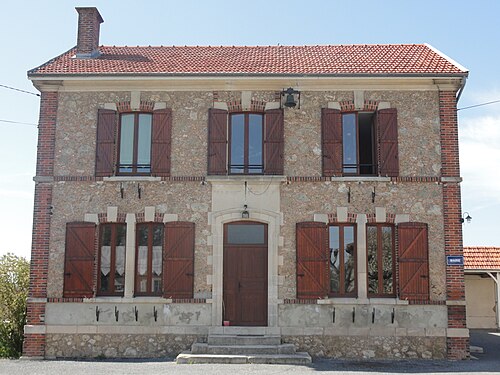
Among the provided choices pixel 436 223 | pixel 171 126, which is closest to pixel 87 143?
pixel 171 126

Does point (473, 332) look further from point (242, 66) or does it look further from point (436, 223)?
point (242, 66)

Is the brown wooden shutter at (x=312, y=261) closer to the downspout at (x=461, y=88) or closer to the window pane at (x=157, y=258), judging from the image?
the window pane at (x=157, y=258)

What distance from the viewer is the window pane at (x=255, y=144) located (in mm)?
13852

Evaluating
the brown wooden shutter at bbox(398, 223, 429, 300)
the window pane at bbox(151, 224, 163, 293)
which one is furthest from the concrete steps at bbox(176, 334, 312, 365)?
the brown wooden shutter at bbox(398, 223, 429, 300)

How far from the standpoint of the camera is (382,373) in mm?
11281

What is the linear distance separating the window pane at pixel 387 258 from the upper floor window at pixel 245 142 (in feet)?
8.99

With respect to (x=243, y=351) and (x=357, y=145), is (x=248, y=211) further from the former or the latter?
(x=243, y=351)

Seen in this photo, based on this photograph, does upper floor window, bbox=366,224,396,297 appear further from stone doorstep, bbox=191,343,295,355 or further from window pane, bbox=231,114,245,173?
window pane, bbox=231,114,245,173

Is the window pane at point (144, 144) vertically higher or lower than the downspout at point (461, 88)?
lower

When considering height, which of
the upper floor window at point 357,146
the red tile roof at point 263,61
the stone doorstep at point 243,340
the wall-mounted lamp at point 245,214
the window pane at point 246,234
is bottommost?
the stone doorstep at point 243,340

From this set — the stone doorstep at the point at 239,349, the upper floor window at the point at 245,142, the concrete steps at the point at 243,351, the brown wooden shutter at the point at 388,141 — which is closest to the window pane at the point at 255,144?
the upper floor window at the point at 245,142

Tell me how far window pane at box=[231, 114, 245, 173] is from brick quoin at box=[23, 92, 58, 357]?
13.4 feet

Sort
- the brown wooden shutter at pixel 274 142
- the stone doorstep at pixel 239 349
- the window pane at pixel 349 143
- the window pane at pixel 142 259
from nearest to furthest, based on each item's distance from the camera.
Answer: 1. the stone doorstep at pixel 239 349
2. the window pane at pixel 142 259
3. the brown wooden shutter at pixel 274 142
4. the window pane at pixel 349 143

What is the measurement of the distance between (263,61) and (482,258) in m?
10.8
